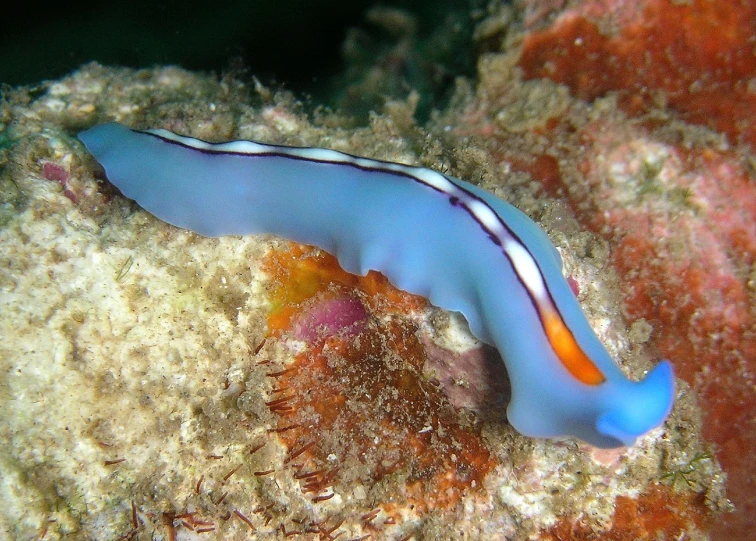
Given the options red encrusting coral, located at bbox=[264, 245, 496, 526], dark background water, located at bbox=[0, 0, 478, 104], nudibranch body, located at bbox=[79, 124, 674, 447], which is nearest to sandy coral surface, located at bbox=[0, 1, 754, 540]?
red encrusting coral, located at bbox=[264, 245, 496, 526]

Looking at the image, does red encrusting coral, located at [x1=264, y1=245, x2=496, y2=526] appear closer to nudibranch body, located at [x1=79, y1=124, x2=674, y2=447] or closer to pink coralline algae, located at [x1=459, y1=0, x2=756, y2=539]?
nudibranch body, located at [x1=79, y1=124, x2=674, y2=447]

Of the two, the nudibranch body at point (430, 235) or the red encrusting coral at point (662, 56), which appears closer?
the nudibranch body at point (430, 235)

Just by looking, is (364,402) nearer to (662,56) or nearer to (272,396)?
(272,396)

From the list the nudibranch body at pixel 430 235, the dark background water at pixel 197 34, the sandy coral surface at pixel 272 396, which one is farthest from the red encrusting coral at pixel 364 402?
the dark background water at pixel 197 34

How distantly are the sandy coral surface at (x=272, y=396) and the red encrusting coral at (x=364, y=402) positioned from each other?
0.05 feet

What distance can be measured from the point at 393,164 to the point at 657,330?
8.25 ft

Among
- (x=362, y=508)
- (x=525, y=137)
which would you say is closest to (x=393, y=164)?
(x=525, y=137)

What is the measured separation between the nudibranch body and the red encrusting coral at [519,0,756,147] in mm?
2063

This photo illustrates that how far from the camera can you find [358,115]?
488cm

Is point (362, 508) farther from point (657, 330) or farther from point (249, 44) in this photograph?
point (249, 44)

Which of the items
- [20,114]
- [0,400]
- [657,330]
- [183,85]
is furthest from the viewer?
[183,85]

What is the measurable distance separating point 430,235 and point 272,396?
5.34 feet

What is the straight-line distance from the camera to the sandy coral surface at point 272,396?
326 cm

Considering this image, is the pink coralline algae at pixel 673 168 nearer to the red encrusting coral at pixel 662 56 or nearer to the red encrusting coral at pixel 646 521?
the red encrusting coral at pixel 662 56
